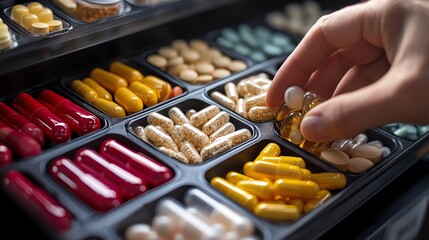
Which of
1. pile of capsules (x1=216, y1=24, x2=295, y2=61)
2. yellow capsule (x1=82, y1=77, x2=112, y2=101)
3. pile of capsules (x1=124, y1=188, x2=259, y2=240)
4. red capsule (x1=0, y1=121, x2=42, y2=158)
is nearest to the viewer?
pile of capsules (x1=124, y1=188, x2=259, y2=240)

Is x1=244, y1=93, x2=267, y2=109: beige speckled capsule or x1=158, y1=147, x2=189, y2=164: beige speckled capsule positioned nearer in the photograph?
x1=158, y1=147, x2=189, y2=164: beige speckled capsule

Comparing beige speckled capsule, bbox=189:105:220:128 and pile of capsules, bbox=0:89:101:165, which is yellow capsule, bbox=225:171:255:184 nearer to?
beige speckled capsule, bbox=189:105:220:128

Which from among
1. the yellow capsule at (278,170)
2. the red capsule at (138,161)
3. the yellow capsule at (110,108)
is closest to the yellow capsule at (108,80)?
the yellow capsule at (110,108)

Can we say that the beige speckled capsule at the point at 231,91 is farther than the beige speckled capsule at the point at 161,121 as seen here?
Yes

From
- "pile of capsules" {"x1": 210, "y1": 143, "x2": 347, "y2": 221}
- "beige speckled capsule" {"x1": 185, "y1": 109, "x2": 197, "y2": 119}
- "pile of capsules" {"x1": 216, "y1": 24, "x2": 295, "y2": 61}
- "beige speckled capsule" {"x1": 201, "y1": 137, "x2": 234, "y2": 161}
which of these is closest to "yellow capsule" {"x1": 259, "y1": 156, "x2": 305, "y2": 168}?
"pile of capsules" {"x1": 210, "y1": 143, "x2": 347, "y2": 221}

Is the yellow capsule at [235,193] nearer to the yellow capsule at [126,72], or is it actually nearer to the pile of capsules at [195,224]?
the pile of capsules at [195,224]

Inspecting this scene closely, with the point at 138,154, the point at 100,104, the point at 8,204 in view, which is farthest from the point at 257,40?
the point at 8,204

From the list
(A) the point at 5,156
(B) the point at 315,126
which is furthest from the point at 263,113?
(A) the point at 5,156
